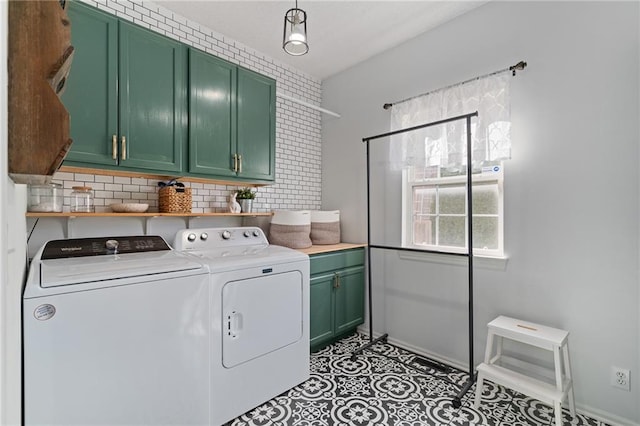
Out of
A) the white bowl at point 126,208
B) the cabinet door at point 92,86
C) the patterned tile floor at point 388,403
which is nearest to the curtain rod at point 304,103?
the cabinet door at point 92,86

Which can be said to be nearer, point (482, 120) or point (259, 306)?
point (259, 306)

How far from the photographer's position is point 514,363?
2.15 m

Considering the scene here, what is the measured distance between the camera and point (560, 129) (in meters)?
1.99

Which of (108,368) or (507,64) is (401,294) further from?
(108,368)

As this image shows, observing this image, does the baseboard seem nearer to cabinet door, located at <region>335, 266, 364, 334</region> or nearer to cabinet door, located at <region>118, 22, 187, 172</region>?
cabinet door, located at <region>335, 266, 364, 334</region>

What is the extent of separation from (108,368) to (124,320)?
0.21m

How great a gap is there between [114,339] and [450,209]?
245 centimetres

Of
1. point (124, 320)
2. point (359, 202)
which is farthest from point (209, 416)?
point (359, 202)

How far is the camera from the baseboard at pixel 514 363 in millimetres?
1796

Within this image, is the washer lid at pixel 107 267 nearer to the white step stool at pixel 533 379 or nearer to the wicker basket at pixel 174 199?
the wicker basket at pixel 174 199

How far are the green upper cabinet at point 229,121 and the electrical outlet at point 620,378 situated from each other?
270 cm

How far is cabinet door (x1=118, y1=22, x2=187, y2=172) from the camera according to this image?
1946mm

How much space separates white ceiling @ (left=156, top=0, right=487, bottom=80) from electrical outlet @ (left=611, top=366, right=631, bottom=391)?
261 cm

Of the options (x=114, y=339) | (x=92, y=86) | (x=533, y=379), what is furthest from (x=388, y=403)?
(x=92, y=86)
